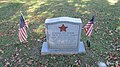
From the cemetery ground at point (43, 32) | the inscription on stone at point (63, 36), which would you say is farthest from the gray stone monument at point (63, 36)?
the cemetery ground at point (43, 32)

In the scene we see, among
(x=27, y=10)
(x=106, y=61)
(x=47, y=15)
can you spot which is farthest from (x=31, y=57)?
(x=27, y=10)

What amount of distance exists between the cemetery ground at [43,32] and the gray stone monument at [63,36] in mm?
253

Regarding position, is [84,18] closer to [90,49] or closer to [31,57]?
[90,49]

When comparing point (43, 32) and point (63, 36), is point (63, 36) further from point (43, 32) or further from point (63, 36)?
point (43, 32)

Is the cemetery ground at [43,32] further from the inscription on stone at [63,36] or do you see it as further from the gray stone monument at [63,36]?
the inscription on stone at [63,36]

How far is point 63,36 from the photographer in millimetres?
6945

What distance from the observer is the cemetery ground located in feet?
22.8

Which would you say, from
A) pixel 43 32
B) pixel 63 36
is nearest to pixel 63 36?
pixel 63 36

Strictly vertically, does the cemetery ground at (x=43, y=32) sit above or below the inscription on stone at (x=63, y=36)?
below

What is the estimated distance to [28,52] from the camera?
7.49 m

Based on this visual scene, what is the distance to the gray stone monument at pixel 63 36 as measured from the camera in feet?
21.9

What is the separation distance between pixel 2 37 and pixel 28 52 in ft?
6.52

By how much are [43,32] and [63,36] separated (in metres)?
2.33

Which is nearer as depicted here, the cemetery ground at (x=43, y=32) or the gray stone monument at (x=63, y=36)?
the gray stone monument at (x=63, y=36)
